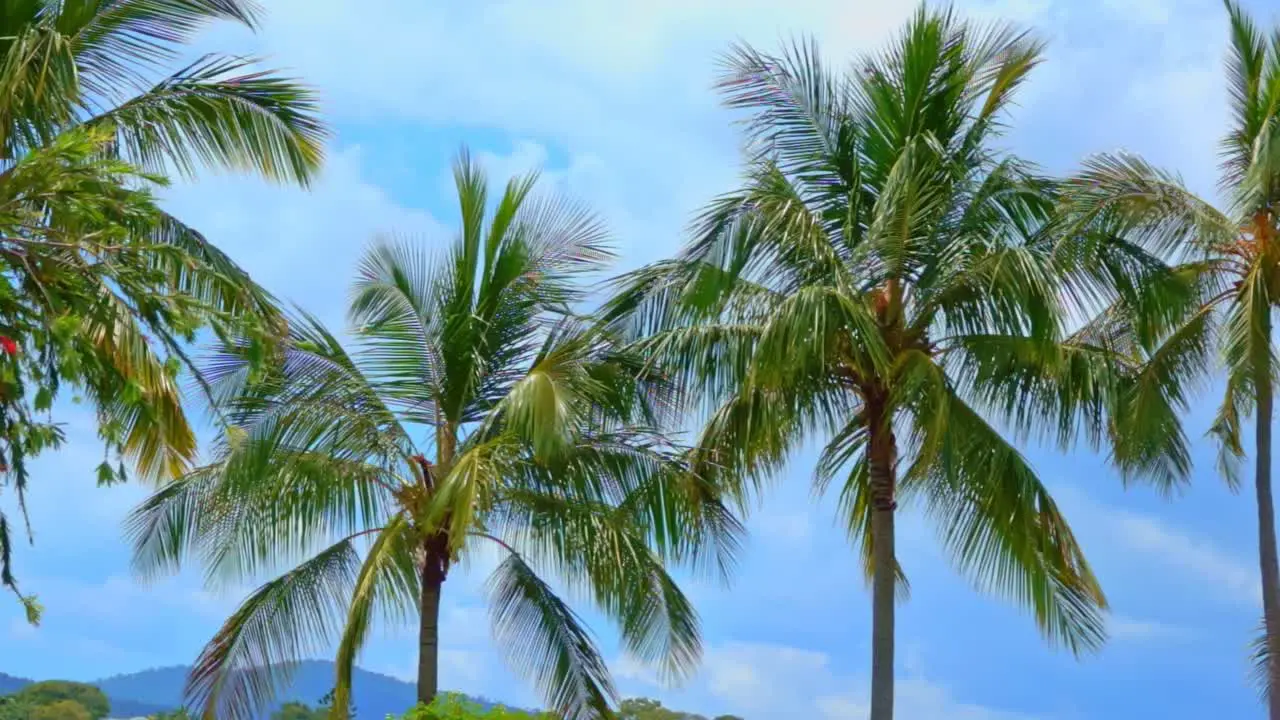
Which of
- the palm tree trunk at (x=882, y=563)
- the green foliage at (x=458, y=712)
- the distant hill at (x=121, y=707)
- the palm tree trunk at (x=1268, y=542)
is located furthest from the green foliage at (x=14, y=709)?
the palm tree trunk at (x=1268, y=542)

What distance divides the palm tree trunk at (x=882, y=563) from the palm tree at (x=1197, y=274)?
2280 mm

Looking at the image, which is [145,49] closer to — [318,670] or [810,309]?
[810,309]

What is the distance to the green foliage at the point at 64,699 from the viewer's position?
28172mm

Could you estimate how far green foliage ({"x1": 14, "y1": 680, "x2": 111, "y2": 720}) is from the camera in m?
28.2

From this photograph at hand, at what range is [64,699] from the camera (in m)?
31.2

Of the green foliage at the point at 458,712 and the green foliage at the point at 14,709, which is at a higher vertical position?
the green foliage at the point at 14,709

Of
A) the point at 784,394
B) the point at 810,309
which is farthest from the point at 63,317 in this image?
the point at 784,394

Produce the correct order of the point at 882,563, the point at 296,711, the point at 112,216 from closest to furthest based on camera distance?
1. the point at 112,216
2. the point at 882,563
3. the point at 296,711

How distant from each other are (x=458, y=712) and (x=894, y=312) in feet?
20.6

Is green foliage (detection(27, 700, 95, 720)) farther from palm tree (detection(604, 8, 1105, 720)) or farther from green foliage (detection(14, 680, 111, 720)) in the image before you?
palm tree (detection(604, 8, 1105, 720))

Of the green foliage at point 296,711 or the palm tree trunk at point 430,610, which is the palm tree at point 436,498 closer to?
the palm tree trunk at point 430,610

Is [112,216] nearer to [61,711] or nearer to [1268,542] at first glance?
[1268,542]

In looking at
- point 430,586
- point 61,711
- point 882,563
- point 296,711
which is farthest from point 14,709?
point 882,563

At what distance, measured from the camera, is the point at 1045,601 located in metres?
15.7
